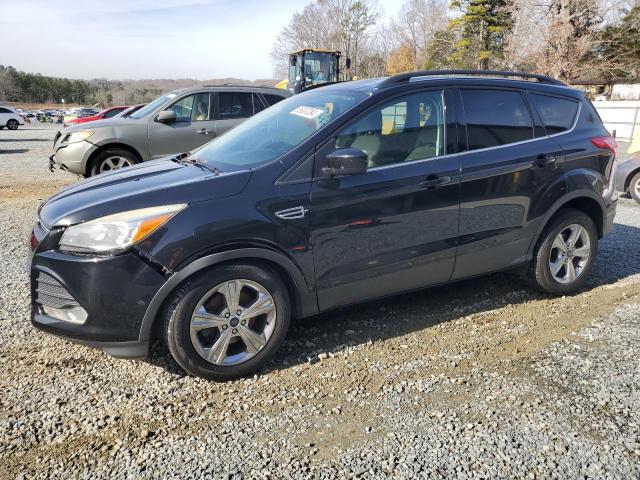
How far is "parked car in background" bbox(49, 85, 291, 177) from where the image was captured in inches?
339

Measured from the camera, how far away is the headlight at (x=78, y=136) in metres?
8.59

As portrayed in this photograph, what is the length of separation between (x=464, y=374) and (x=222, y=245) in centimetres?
173

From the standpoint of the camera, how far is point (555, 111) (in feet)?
14.8

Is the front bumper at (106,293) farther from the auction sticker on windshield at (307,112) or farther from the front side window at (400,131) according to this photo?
the auction sticker on windshield at (307,112)

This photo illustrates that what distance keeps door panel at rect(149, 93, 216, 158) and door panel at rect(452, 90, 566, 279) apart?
5776 millimetres

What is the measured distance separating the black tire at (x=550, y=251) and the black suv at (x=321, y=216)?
13 mm

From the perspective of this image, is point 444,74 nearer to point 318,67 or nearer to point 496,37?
point 318,67

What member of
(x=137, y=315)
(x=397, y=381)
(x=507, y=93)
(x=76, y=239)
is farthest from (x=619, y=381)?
(x=76, y=239)

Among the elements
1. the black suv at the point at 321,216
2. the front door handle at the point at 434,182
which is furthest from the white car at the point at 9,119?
the front door handle at the point at 434,182

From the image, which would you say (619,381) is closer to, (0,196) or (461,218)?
(461,218)

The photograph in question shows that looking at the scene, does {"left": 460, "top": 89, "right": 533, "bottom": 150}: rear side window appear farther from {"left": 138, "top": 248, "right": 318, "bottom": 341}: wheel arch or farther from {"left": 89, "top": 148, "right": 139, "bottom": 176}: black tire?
Result: {"left": 89, "top": 148, "right": 139, "bottom": 176}: black tire

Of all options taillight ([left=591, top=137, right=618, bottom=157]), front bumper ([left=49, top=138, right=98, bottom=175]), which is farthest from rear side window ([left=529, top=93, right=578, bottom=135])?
front bumper ([left=49, top=138, right=98, bottom=175])

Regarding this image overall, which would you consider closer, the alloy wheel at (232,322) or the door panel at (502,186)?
the alloy wheel at (232,322)

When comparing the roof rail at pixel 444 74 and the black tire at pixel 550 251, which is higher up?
the roof rail at pixel 444 74
